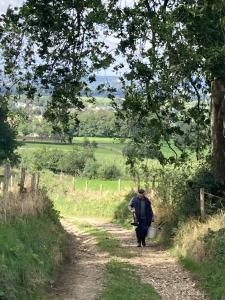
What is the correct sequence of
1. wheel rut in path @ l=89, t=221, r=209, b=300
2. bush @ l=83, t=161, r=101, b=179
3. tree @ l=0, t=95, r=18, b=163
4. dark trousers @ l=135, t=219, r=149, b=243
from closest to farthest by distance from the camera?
wheel rut in path @ l=89, t=221, r=209, b=300
dark trousers @ l=135, t=219, r=149, b=243
tree @ l=0, t=95, r=18, b=163
bush @ l=83, t=161, r=101, b=179

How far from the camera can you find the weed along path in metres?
10.7

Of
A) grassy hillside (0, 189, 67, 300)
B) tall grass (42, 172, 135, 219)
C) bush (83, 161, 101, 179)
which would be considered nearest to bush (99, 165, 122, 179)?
bush (83, 161, 101, 179)

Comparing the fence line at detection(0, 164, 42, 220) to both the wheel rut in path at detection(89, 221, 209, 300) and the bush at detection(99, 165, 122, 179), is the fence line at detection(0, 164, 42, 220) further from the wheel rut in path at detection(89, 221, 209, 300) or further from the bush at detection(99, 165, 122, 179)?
the bush at detection(99, 165, 122, 179)

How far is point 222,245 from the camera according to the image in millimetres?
11945

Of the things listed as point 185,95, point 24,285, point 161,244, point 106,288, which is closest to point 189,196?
point 161,244

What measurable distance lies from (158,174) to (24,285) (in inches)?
650

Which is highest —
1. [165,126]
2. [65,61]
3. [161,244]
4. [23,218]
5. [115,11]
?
[115,11]

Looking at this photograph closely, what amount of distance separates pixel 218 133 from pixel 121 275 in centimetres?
774

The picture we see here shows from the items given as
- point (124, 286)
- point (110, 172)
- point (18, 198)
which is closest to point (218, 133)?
point (18, 198)

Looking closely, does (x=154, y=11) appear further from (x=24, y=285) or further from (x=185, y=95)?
(x=24, y=285)

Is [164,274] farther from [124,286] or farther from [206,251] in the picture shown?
[124,286]

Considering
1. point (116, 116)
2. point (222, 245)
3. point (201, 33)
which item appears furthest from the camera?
point (116, 116)

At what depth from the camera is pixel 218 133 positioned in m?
18.5

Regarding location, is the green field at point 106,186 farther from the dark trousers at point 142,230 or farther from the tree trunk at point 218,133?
the tree trunk at point 218,133
